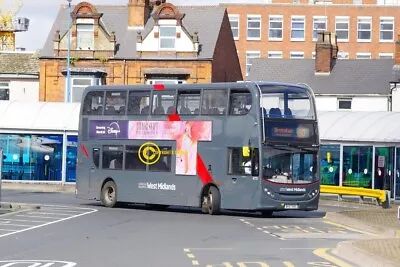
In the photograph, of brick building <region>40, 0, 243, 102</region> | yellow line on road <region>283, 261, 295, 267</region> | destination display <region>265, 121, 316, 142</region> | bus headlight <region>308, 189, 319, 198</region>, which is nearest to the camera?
yellow line on road <region>283, 261, 295, 267</region>

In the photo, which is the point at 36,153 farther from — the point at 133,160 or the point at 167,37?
the point at 167,37

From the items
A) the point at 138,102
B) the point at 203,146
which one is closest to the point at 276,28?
the point at 138,102

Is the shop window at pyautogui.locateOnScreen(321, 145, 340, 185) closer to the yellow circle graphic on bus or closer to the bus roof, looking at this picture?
the yellow circle graphic on bus

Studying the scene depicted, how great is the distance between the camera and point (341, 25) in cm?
9025

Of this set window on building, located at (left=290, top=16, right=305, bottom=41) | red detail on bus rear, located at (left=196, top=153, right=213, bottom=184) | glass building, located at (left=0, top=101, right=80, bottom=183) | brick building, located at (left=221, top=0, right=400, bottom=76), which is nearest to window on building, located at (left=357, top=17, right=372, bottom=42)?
brick building, located at (left=221, top=0, right=400, bottom=76)

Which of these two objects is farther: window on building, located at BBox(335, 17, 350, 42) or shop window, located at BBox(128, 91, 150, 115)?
window on building, located at BBox(335, 17, 350, 42)

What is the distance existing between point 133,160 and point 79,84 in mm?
28988

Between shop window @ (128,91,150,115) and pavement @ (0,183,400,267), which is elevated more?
shop window @ (128,91,150,115)

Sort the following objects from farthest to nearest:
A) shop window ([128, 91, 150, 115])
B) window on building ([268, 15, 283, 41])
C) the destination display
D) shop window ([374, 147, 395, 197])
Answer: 1. window on building ([268, 15, 283, 41])
2. shop window ([374, 147, 395, 197])
3. shop window ([128, 91, 150, 115])
4. the destination display

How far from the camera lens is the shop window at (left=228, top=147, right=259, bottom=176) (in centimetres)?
3131

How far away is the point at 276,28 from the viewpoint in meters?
91.2

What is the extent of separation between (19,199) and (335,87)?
93.5 ft

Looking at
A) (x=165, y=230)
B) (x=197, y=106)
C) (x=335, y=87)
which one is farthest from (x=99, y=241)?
(x=335, y=87)

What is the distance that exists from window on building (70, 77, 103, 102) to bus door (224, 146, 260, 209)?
32422 millimetres
